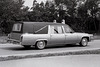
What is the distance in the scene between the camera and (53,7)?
106 ft

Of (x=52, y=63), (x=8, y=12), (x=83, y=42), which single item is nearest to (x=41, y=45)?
(x=83, y=42)

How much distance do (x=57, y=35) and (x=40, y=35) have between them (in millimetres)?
1274

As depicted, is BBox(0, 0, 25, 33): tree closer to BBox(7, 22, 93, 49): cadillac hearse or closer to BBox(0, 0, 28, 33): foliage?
BBox(0, 0, 28, 33): foliage

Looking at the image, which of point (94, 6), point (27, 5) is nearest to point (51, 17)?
point (27, 5)

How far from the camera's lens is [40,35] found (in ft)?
49.8

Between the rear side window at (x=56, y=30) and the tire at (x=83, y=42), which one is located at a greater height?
the rear side window at (x=56, y=30)

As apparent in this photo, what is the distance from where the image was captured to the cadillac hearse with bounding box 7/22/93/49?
14.7m

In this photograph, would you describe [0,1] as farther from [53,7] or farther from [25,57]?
[25,57]

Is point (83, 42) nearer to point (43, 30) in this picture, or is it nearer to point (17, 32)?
point (43, 30)

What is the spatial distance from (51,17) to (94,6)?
5.91 m

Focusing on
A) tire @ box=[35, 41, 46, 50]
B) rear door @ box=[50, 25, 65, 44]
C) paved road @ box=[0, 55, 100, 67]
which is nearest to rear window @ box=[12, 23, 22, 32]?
tire @ box=[35, 41, 46, 50]

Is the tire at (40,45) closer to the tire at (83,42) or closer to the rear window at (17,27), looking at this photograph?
the rear window at (17,27)

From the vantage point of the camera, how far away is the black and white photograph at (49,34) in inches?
430

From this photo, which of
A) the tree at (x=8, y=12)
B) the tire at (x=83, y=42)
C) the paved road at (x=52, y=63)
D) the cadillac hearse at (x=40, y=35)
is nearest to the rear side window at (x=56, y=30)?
the cadillac hearse at (x=40, y=35)
